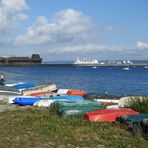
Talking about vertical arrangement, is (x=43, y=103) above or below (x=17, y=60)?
below

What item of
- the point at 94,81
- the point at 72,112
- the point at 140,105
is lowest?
the point at 94,81

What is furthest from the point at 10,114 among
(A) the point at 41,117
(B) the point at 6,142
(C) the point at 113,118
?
(B) the point at 6,142

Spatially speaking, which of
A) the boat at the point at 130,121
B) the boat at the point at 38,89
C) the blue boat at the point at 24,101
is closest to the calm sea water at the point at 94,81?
the boat at the point at 38,89

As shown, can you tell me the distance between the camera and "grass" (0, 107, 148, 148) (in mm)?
11039

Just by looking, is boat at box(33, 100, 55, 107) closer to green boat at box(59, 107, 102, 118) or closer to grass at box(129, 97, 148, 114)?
green boat at box(59, 107, 102, 118)

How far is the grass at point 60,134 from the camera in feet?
36.2

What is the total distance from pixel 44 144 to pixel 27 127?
88.9 inches

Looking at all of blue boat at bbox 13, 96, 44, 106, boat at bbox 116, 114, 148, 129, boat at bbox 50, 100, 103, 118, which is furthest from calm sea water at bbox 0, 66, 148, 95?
boat at bbox 116, 114, 148, 129

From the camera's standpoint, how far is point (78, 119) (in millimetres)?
14688

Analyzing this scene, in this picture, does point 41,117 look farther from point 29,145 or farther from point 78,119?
point 29,145

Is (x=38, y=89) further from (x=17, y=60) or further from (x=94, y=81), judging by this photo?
(x=17, y=60)

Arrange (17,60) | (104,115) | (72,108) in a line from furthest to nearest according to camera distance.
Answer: (17,60) → (72,108) → (104,115)

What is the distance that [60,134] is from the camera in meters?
12.1

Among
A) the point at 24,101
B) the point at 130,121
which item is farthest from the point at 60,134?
the point at 24,101
